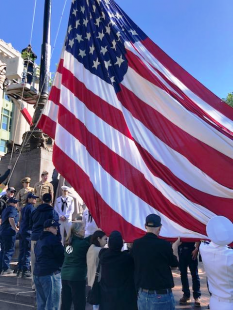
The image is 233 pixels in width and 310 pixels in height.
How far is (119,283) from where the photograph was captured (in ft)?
12.3

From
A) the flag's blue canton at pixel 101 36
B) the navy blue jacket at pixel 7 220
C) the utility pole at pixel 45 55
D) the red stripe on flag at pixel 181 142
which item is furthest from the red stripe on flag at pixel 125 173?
the utility pole at pixel 45 55

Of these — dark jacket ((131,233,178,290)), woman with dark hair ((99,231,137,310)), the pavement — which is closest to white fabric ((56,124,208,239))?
woman with dark hair ((99,231,137,310))

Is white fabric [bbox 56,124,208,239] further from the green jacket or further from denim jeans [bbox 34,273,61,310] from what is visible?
denim jeans [bbox 34,273,61,310]

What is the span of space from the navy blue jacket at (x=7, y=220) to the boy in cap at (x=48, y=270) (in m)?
2.98

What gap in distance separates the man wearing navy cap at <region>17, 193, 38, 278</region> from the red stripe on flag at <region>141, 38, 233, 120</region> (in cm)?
396

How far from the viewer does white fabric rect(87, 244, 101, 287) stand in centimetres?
423

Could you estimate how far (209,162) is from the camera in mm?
4531

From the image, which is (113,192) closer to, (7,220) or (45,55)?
(7,220)

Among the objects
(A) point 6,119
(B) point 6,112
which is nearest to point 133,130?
(B) point 6,112

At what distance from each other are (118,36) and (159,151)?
2226 mm

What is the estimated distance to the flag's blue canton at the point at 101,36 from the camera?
5.60 meters

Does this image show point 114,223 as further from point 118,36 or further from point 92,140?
point 118,36

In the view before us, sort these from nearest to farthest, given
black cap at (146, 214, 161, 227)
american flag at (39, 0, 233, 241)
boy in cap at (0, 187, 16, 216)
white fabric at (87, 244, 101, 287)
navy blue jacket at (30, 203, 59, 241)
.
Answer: black cap at (146, 214, 161, 227), white fabric at (87, 244, 101, 287), american flag at (39, 0, 233, 241), navy blue jacket at (30, 203, 59, 241), boy in cap at (0, 187, 16, 216)

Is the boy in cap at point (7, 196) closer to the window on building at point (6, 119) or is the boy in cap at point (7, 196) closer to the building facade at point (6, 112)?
the building facade at point (6, 112)
